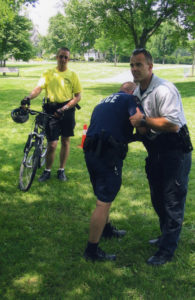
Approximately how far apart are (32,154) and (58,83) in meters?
1.33

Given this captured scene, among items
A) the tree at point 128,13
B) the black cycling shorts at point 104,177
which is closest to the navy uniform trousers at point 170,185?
the black cycling shorts at point 104,177

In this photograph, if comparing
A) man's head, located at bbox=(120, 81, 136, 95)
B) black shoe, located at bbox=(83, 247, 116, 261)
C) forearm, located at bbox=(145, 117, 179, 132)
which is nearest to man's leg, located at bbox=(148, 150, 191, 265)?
forearm, located at bbox=(145, 117, 179, 132)

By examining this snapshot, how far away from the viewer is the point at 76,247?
3.97 meters

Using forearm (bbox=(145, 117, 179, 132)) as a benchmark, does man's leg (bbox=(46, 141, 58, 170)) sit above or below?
below

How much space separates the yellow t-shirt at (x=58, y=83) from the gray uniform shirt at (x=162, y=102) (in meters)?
2.74

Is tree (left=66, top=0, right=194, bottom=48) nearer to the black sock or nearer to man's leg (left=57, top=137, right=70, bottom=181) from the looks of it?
man's leg (left=57, top=137, right=70, bottom=181)

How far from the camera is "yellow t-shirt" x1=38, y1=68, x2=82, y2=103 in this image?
5902 mm

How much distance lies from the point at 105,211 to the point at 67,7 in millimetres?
24455

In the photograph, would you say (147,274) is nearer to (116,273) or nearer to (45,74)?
(116,273)

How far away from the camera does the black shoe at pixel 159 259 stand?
12.0ft

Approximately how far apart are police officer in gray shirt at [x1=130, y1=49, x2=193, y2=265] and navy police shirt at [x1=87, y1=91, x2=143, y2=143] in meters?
0.19

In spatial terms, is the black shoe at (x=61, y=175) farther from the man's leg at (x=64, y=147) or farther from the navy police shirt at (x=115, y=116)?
the navy police shirt at (x=115, y=116)

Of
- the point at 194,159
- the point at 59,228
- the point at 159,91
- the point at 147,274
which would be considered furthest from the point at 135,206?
the point at 194,159

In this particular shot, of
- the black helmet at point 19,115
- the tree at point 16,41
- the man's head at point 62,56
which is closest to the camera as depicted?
the black helmet at point 19,115
